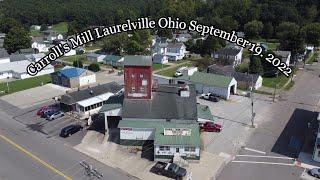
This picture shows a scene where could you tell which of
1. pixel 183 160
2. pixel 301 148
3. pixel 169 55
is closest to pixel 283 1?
pixel 169 55

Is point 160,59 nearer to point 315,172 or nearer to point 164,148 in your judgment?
point 164,148

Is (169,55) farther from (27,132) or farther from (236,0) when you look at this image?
(236,0)

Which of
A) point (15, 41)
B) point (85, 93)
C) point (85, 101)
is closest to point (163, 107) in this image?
point (85, 101)

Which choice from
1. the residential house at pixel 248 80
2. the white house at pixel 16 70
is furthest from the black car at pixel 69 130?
the white house at pixel 16 70

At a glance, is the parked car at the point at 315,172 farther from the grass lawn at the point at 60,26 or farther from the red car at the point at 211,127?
the grass lawn at the point at 60,26

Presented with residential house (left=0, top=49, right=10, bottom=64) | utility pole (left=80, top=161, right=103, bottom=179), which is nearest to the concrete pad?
utility pole (left=80, top=161, right=103, bottom=179)

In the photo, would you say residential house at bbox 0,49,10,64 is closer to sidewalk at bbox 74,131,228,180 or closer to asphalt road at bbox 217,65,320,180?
sidewalk at bbox 74,131,228,180
